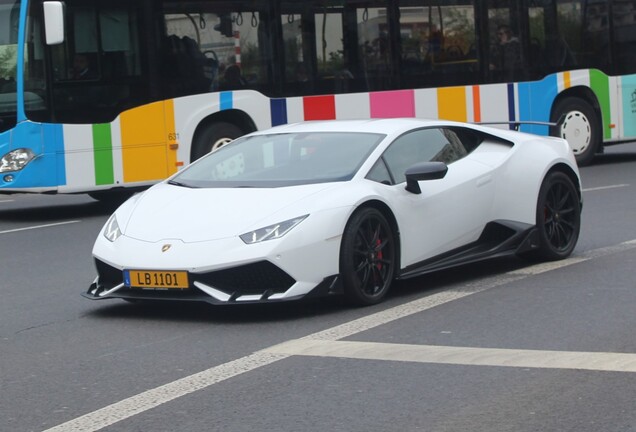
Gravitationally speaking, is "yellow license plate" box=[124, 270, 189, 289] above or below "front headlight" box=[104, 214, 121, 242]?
below

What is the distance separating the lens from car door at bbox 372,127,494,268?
29.7 ft

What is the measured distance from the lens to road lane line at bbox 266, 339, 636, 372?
6.70 m

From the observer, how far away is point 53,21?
15633mm

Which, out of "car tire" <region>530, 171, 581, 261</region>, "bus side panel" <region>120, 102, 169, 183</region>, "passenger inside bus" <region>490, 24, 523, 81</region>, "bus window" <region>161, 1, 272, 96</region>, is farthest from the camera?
"passenger inside bus" <region>490, 24, 523, 81</region>

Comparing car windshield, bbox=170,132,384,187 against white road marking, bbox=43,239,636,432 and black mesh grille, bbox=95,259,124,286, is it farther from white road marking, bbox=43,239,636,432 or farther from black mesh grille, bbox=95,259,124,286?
white road marking, bbox=43,239,636,432

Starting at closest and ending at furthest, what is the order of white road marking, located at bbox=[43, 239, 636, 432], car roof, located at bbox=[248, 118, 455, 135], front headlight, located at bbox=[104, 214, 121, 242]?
white road marking, located at bbox=[43, 239, 636, 432]
front headlight, located at bbox=[104, 214, 121, 242]
car roof, located at bbox=[248, 118, 455, 135]

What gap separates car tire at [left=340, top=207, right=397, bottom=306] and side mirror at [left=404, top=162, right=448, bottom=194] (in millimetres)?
389

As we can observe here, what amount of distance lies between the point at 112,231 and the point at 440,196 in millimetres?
2275

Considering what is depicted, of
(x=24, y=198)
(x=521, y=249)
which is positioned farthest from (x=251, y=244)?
(x=24, y=198)

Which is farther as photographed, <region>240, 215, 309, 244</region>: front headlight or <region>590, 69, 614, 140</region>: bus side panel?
<region>590, 69, 614, 140</region>: bus side panel

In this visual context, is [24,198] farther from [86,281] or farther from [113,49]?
[86,281]

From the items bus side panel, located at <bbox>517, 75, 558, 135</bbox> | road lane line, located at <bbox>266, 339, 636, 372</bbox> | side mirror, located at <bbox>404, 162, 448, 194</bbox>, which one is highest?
bus side panel, located at <bbox>517, 75, 558, 135</bbox>

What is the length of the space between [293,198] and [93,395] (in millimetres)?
2489

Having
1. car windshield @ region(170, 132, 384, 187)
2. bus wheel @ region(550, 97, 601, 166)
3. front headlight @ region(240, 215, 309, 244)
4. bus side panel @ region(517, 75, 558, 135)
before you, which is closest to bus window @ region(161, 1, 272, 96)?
bus side panel @ region(517, 75, 558, 135)
